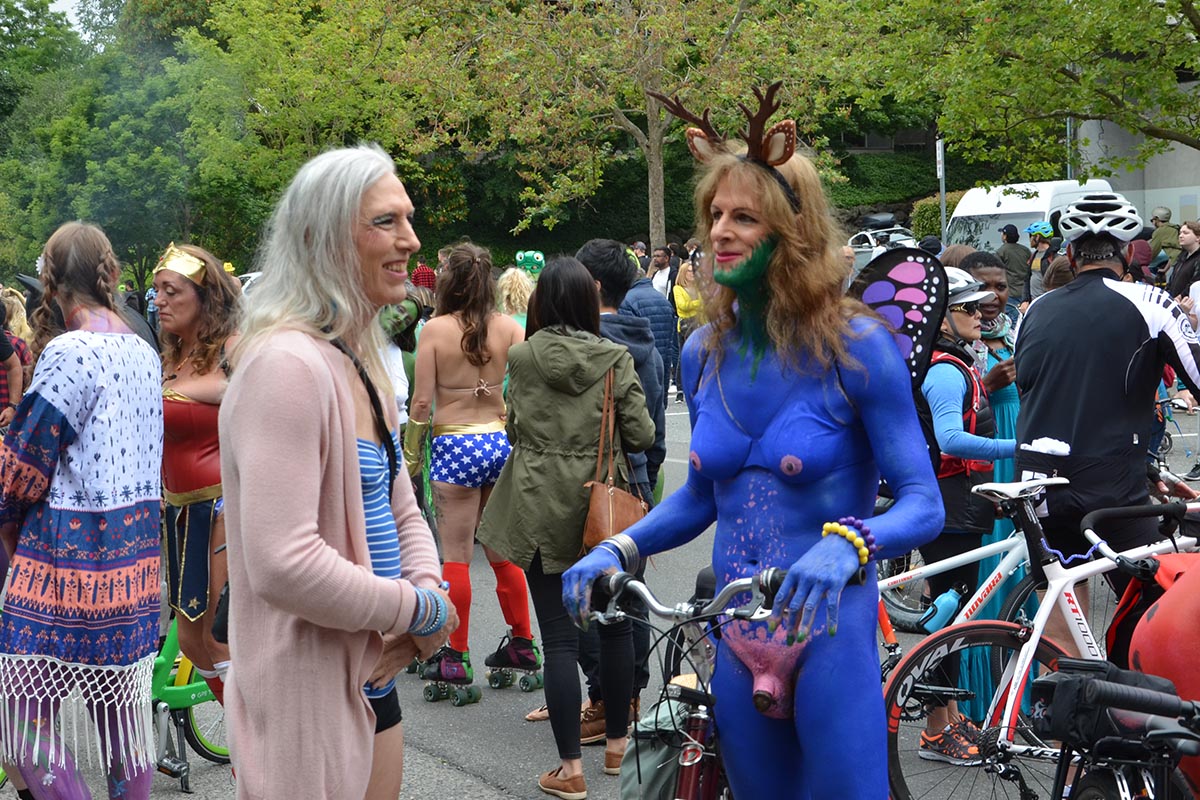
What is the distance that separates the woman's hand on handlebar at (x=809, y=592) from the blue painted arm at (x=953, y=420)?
2.77 meters

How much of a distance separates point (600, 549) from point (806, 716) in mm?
544

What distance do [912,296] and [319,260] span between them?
148 centimetres

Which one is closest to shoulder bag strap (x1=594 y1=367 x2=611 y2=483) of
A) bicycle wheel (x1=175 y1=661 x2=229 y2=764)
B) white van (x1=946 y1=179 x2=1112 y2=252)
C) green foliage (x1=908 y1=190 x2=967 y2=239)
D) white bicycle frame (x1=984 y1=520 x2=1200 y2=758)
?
white bicycle frame (x1=984 y1=520 x2=1200 y2=758)

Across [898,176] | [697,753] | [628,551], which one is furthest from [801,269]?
[898,176]

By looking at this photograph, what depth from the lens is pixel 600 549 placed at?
2.86m

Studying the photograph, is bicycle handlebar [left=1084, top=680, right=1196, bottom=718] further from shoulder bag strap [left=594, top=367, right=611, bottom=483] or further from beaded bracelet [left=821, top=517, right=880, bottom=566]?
shoulder bag strap [left=594, top=367, right=611, bottom=483]

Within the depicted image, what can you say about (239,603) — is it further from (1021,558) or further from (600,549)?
(1021,558)

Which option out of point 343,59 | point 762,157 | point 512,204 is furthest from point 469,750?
point 512,204

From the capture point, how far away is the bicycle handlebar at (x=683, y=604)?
2.45 meters

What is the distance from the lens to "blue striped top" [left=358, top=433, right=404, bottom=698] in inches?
105

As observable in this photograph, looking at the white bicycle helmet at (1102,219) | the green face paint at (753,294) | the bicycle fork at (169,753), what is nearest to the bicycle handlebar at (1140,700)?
the green face paint at (753,294)

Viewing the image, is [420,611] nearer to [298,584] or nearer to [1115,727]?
[298,584]

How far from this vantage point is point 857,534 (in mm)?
2514

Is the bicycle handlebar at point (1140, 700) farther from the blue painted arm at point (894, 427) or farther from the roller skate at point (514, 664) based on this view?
the roller skate at point (514, 664)
